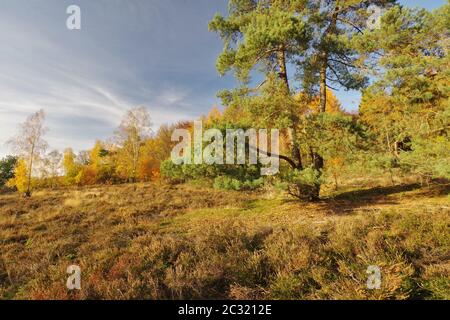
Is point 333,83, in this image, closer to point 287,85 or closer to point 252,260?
point 287,85

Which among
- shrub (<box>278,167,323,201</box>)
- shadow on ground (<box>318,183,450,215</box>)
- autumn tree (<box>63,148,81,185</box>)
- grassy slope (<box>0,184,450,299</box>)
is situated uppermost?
autumn tree (<box>63,148,81,185</box>)

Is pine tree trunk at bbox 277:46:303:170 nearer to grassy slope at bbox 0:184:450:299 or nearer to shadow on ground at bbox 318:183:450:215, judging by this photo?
shadow on ground at bbox 318:183:450:215

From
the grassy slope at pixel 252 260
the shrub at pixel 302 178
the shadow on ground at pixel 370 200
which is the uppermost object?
the shrub at pixel 302 178

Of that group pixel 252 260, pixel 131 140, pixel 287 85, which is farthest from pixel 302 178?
pixel 131 140

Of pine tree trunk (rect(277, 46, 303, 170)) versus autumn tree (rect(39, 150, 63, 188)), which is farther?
autumn tree (rect(39, 150, 63, 188))

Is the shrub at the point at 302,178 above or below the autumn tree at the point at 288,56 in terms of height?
below

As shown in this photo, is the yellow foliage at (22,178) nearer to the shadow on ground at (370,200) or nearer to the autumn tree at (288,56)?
the autumn tree at (288,56)

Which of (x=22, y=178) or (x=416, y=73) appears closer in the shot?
(x=416, y=73)

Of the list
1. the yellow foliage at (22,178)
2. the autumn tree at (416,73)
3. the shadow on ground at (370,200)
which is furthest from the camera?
the yellow foliage at (22,178)

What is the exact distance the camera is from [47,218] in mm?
11852

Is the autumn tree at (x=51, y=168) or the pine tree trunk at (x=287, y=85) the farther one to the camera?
the autumn tree at (x=51, y=168)

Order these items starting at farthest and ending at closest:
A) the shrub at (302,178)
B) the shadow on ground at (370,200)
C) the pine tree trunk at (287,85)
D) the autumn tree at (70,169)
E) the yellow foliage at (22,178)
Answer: the autumn tree at (70,169) → the yellow foliage at (22,178) → the pine tree trunk at (287,85) → the shadow on ground at (370,200) → the shrub at (302,178)

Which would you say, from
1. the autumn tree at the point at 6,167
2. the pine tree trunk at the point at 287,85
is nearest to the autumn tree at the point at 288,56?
the pine tree trunk at the point at 287,85

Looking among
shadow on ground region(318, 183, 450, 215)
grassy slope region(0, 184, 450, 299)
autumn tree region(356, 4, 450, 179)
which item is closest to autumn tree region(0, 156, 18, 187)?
grassy slope region(0, 184, 450, 299)
